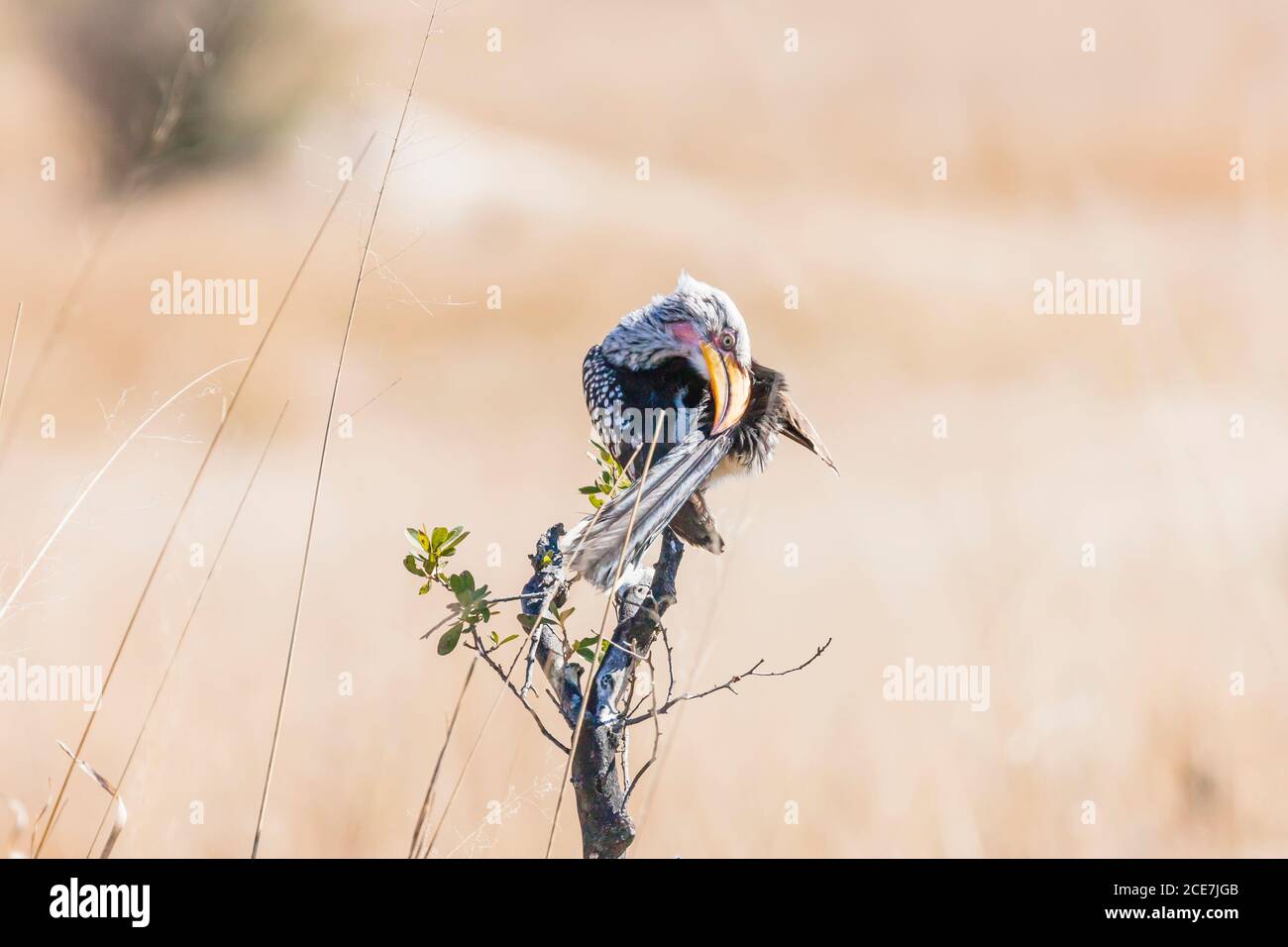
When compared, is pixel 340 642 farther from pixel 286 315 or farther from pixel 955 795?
pixel 286 315

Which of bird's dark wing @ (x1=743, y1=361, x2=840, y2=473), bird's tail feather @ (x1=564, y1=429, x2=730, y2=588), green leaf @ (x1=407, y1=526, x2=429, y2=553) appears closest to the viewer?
bird's tail feather @ (x1=564, y1=429, x2=730, y2=588)

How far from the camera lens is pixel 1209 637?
8484mm

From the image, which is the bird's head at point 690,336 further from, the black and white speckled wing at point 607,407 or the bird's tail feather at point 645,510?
the bird's tail feather at point 645,510

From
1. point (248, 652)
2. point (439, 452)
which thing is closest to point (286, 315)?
point (439, 452)

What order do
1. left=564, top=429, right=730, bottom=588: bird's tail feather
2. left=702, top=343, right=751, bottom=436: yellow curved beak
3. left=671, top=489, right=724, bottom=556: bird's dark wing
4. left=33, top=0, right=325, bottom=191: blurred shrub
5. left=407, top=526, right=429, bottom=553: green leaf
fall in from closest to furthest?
left=564, top=429, right=730, bottom=588: bird's tail feather → left=407, top=526, right=429, bottom=553: green leaf → left=671, top=489, right=724, bottom=556: bird's dark wing → left=702, top=343, right=751, bottom=436: yellow curved beak → left=33, top=0, right=325, bottom=191: blurred shrub

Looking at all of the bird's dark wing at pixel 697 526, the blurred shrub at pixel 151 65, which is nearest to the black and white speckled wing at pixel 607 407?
the bird's dark wing at pixel 697 526

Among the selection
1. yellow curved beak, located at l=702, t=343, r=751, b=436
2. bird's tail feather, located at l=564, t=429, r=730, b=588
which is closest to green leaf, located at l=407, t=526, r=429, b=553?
bird's tail feather, located at l=564, t=429, r=730, b=588

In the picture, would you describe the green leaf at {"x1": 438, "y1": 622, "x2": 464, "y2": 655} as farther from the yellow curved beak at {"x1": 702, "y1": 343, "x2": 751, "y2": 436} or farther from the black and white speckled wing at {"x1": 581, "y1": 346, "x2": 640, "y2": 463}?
the black and white speckled wing at {"x1": 581, "y1": 346, "x2": 640, "y2": 463}

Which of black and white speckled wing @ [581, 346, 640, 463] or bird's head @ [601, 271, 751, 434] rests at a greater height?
bird's head @ [601, 271, 751, 434]

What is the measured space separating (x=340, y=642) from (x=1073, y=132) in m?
14.3

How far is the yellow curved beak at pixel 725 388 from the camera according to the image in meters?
3.32

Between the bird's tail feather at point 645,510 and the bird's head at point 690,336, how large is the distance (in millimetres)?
508

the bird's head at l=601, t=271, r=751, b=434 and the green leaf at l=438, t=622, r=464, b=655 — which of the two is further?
the bird's head at l=601, t=271, r=751, b=434

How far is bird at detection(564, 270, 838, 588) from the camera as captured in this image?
3.13m
